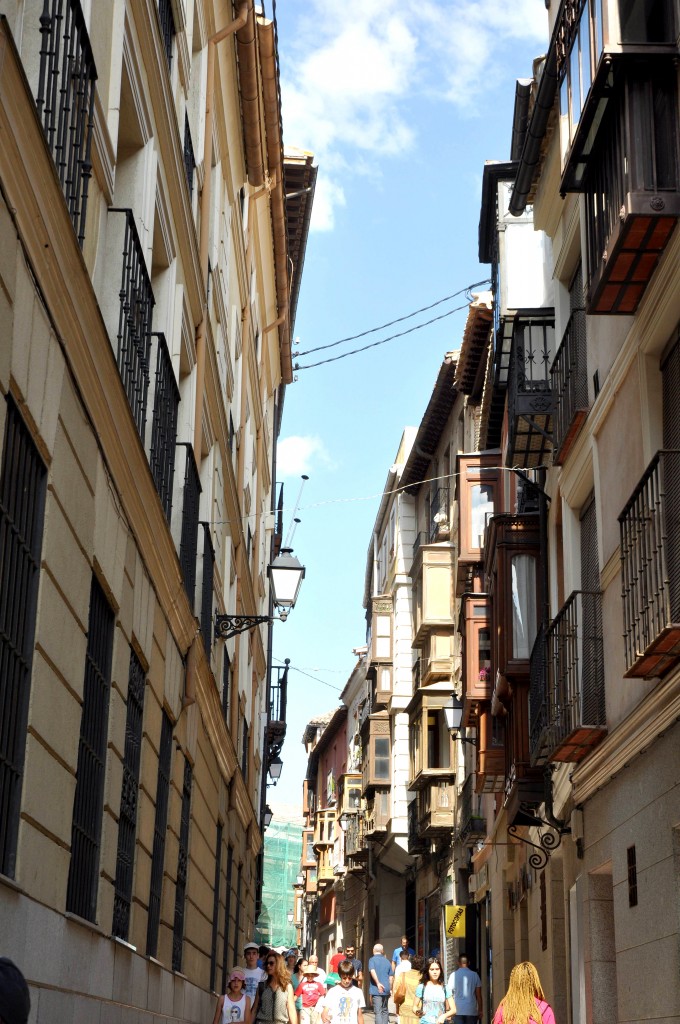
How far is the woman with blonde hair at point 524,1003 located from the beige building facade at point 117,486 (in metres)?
2.70

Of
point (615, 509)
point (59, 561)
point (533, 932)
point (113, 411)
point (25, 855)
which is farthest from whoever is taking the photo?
point (533, 932)

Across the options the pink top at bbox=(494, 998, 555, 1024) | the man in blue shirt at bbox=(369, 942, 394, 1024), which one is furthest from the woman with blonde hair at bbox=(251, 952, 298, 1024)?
the man in blue shirt at bbox=(369, 942, 394, 1024)

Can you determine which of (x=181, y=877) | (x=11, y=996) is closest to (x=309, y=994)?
(x=181, y=877)

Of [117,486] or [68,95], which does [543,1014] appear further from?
[68,95]

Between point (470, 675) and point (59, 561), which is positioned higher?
point (470, 675)

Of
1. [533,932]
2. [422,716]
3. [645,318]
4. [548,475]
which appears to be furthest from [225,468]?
[422,716]

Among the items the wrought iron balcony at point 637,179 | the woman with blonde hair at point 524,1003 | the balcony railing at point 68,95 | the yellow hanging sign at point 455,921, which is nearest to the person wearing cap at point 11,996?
the balcony railing at point 68,95

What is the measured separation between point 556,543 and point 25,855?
11.1 metres

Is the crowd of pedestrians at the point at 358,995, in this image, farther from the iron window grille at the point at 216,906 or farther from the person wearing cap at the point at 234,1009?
the iron window grille at the point at 216,906

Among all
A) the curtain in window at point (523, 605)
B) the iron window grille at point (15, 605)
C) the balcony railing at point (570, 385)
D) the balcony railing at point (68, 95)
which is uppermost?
the balcony railing at point (570, 385)

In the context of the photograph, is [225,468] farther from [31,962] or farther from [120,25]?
[31,962]

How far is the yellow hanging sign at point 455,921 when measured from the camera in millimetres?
28841

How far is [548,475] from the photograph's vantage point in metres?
18.0

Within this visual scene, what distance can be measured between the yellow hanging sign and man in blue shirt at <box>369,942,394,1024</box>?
317cm
